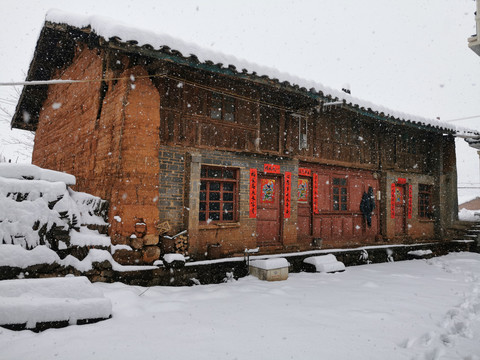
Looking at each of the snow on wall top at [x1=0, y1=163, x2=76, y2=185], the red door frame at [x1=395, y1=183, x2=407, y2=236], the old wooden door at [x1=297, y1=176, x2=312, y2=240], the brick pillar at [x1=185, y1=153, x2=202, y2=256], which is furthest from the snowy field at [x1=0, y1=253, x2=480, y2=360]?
the red door frame at [x1=395, y1=183, x2=407, y2=236]

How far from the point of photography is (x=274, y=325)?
4.16 m

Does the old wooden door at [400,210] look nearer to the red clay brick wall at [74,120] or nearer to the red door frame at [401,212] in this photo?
the red door frame at [401,212]

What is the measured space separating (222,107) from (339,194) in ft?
17.8

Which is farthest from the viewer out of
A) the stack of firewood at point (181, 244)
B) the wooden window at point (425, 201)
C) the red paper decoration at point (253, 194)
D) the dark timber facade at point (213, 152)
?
the wooden window at point (425, 201)

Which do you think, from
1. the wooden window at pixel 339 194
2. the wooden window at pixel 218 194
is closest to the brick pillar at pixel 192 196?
the wooden window at pixel 218 194

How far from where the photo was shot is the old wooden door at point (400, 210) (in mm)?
12086

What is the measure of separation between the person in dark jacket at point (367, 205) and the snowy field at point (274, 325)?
427cm

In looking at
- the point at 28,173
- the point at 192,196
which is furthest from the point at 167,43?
the point at 28,173

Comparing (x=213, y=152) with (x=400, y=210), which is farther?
(x=400, y=210)

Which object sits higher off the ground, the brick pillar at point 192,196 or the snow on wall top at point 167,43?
the snow on wall top at point 167,43

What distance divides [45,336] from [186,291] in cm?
283

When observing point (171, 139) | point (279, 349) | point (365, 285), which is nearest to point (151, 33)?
point (171, 139)

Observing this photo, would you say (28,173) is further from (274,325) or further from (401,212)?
(401,212)

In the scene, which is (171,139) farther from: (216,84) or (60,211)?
(60,211)
